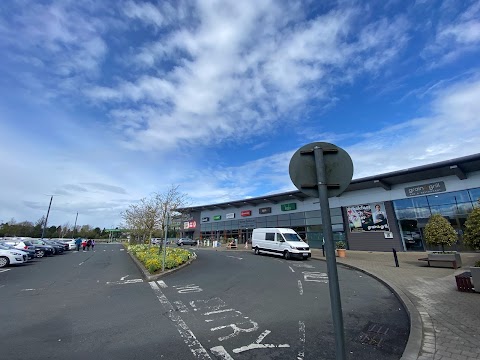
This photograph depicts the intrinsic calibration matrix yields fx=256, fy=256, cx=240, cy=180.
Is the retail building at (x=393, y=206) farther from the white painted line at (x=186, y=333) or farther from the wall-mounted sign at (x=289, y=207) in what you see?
the white painted line at (x=186, y=333)

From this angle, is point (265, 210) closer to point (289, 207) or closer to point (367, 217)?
point (289, 207)

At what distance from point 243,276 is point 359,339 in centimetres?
753

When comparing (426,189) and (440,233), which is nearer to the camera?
(440,233)

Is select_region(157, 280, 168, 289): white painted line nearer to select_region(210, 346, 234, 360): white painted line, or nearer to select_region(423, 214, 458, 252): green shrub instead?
select_region(210, 346, 234, 360): white painted line

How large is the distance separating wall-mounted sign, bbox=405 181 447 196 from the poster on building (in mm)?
2708

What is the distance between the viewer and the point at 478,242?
840 cm

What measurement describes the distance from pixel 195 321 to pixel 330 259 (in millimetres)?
4228

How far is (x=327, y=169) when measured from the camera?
2.81 metres

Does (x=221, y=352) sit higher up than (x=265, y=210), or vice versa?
(x=265, y=210)

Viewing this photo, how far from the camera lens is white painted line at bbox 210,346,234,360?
3885 millimetres

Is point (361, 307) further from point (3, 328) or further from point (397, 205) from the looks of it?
point (397, 205)

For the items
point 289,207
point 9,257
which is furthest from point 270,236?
point 9,257

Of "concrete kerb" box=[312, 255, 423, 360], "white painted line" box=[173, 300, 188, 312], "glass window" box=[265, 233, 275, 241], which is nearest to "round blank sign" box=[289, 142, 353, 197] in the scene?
"concrete kerb" box=[312, 255, 423, 360]

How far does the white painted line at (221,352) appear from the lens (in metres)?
3.88
